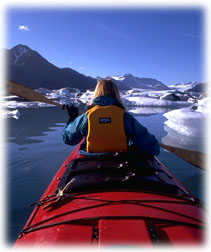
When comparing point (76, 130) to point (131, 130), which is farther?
point (76, 130)

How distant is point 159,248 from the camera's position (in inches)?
37.0

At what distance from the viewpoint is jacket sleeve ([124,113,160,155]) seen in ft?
6.19

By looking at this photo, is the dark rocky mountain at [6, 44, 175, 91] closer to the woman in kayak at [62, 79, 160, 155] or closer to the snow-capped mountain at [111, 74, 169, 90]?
the snow-capped mountain at [111, 74, 169, 90]

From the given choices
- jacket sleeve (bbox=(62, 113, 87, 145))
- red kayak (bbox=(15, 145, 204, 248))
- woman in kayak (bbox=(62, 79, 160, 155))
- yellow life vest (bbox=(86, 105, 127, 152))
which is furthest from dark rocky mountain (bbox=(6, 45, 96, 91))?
red kayak (bbox=(15, 145, 204, 248))

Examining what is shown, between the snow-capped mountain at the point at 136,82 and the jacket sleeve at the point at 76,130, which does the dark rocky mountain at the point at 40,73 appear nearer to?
the snow-capped mountain at the point at 136,82

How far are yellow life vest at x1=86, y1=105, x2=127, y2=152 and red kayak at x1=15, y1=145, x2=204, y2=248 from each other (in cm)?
12

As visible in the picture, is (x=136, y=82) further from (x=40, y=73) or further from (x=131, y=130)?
(x=131, y=130)

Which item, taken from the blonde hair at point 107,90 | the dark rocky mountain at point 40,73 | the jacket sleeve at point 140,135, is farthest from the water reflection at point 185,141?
the dark rocky mountain at point 40,73

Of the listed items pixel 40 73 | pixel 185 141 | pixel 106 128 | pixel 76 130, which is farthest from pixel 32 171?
pixel 40 73

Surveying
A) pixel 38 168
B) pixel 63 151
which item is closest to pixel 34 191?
pixel 38 168

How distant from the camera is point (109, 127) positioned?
1803mm

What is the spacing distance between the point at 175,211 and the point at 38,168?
248 centimetres

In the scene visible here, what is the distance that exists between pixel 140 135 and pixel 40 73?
68111 millimetres

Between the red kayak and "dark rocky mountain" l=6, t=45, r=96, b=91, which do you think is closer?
the red kayak
